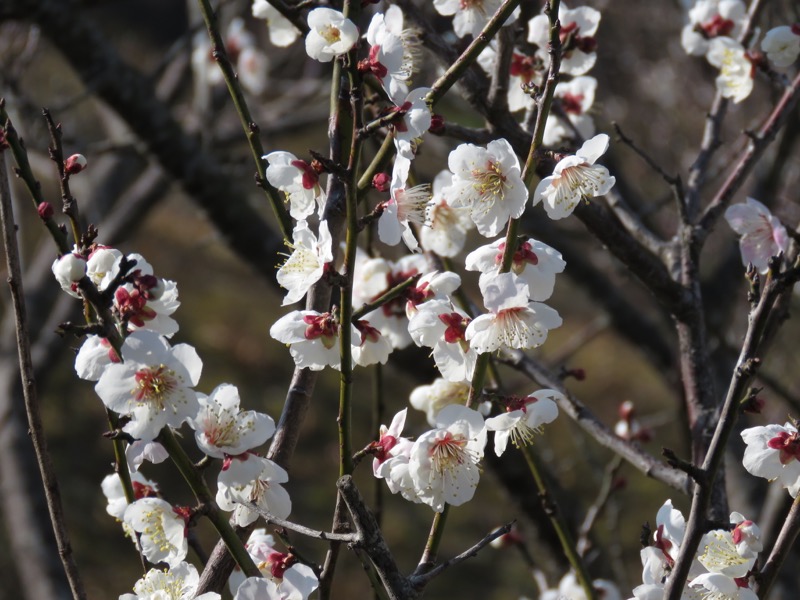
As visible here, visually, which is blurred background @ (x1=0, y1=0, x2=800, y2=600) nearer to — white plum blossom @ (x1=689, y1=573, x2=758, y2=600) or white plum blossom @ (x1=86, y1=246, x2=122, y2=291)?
white plum blossom @ (x1=86, y1=246, x2=122, y2=291)

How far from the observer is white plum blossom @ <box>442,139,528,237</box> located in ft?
3.73

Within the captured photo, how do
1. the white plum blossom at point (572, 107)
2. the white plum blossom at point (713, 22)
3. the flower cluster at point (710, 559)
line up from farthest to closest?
the white plum blossom at point (713, 22) → the white plum blossom at point (572, 107) → the flower cluster at point (710, 559)

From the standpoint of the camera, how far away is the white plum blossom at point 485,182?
3.73ft

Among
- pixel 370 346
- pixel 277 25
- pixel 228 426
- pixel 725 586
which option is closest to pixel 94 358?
pixel 228 426

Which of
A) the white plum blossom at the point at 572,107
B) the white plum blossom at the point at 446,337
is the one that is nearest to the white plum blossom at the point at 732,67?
the white plum blossom at the point at 572,107

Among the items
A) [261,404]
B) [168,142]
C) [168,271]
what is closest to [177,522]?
[168,142]

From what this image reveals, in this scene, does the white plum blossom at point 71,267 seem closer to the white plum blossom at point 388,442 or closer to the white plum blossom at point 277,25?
the white plum blossom at point 388,442

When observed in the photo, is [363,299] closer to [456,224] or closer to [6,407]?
[456,224]

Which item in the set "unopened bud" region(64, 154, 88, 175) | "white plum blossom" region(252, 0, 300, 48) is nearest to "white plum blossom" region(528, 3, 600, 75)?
"white plum blossom" region(252, 0, 300, 48)

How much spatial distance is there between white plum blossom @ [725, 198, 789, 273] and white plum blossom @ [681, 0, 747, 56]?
22.7 inches

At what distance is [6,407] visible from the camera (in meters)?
3.32

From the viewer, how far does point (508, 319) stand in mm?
1094

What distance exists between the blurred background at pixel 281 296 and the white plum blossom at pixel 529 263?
1.27 ft

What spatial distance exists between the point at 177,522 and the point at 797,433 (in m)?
0.81
